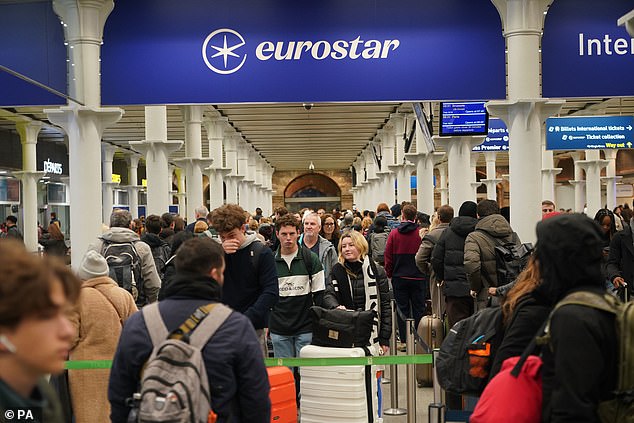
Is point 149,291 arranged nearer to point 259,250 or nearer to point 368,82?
point 259,250

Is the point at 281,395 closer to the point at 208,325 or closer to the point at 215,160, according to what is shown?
the point at 208,325

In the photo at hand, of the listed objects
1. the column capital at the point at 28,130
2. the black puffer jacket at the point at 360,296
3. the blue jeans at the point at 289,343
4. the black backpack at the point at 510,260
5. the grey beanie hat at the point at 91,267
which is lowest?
the blue jeans at the point at 289,343

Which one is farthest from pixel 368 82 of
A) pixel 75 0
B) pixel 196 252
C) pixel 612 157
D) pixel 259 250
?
pixel 612 157

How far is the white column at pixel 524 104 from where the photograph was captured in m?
10.2

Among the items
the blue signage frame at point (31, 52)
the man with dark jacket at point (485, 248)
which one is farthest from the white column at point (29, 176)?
the man with dark jacket at point (485, 248)

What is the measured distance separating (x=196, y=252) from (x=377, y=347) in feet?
13.1

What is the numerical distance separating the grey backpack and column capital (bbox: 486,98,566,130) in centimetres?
773

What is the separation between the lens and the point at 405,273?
10.5 metres

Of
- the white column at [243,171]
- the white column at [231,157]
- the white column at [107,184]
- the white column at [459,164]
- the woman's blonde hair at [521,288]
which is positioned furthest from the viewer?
the white column at [243,171]

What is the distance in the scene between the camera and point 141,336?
3340 mm

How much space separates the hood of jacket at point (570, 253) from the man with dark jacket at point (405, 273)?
7505 millimetres

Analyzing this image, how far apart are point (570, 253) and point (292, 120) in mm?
28033

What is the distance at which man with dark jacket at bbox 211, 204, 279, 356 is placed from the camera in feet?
19.0

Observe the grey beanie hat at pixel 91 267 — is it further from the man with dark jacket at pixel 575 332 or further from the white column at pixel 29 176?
the white column at pixel 29 176
